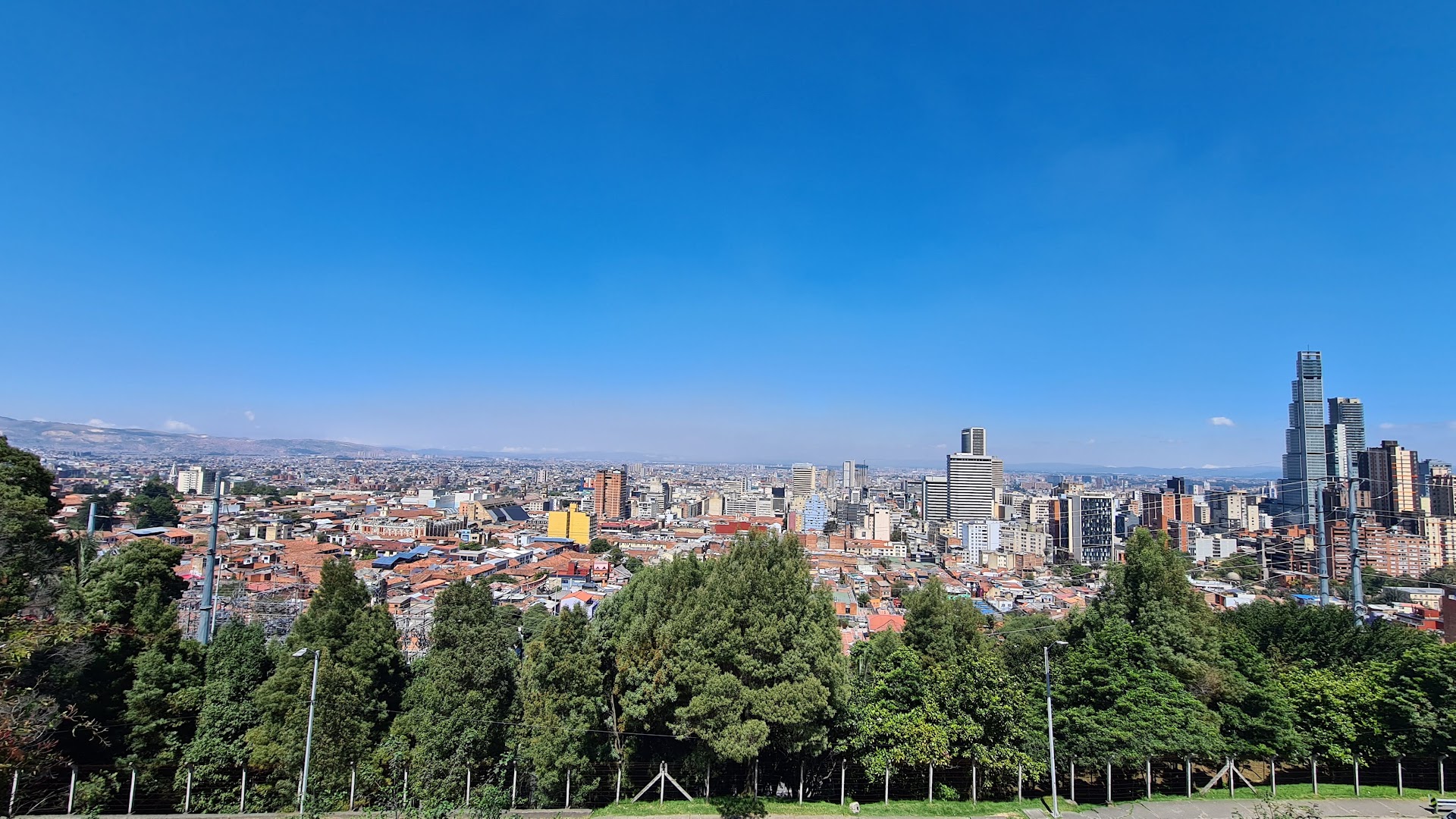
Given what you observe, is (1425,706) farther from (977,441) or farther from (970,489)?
(977,441)

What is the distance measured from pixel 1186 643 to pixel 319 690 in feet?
47.0

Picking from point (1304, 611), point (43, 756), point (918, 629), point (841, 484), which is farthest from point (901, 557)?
point (841, 484)

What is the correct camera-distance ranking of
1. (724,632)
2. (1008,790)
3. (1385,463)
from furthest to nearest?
(1385,463)
(1008,790)
(724,632)

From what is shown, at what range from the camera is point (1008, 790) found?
34.2 ft

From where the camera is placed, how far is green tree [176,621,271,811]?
10.2 metres

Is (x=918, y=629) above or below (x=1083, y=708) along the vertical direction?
above

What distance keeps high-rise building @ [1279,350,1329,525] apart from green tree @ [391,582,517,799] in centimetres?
8336

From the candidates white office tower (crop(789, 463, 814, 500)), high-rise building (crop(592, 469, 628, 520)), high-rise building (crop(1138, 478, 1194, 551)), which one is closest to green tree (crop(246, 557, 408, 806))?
high-rise building (crop(1138, 478, 1194, 551))

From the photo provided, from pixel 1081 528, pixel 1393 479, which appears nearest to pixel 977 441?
pixel 1081 528

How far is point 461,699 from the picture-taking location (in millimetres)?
10180

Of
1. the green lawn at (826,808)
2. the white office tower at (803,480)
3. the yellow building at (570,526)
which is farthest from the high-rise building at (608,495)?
the green lawn at (826,808)

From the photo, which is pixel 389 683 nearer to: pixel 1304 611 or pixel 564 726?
pixel 564 726

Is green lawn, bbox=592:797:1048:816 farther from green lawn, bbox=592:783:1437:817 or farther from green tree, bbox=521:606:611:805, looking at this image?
green tree, bbox=521:606:611:805

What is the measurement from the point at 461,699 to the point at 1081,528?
305 ft
